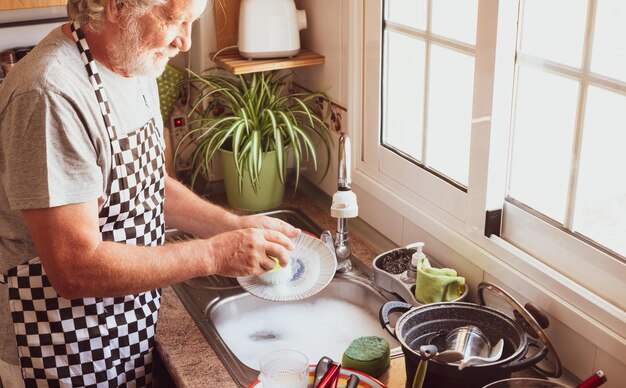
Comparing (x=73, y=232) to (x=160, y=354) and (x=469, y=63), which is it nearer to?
(x=160, y=354)

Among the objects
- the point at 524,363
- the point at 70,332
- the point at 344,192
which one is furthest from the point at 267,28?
the point at 524,363

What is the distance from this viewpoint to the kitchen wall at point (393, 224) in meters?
1.49

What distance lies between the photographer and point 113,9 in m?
1.45

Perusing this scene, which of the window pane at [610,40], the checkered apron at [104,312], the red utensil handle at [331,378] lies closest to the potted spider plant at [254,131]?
the checkered apron at [104,312]

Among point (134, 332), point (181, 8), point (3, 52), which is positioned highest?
point (181, 8)

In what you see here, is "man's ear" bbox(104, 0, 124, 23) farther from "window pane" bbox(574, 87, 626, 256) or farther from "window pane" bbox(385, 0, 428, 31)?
"window pane" bbox(574, 87, 626, 256)

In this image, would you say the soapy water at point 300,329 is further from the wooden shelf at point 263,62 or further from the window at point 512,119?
the wooden shelf at point 263,62

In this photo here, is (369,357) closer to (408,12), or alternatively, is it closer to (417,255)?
(417,255)

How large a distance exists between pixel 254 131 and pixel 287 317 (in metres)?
0.60

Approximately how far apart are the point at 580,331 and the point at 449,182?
1.72 ft

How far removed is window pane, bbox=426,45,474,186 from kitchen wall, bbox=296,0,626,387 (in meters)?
0.19

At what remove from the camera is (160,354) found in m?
1.75

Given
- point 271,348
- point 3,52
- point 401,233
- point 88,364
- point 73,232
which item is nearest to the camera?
point 73,232

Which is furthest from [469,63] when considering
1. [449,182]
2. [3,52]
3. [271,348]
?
[3,52]
